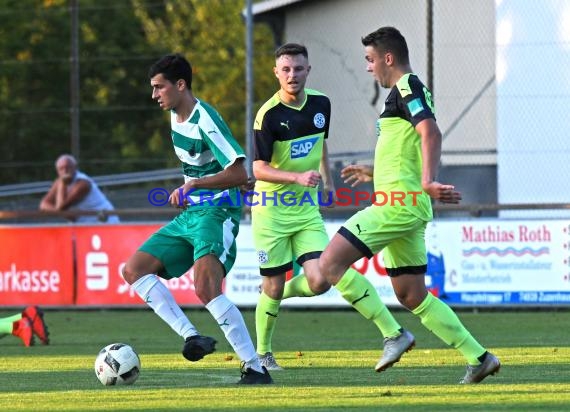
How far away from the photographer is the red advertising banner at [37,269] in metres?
17.8

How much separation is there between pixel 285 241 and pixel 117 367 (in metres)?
1.94

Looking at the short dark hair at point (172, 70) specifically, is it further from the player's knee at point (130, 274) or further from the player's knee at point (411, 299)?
the player's knee at point (411, 299)

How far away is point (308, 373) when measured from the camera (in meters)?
9.73

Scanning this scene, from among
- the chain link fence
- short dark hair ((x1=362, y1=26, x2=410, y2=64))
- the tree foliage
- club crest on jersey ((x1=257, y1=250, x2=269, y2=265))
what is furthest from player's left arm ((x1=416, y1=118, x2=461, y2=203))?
the tree foliage

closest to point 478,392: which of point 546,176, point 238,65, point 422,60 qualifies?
point 546,176

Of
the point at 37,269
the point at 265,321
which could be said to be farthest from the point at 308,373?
the point at 37,269

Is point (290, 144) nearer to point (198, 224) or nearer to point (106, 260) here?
point (198, 224)

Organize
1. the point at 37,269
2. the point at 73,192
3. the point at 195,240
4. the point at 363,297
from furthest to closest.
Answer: the point at 73,192
the point at 37,269
the point at 363,297
the point at 195,240

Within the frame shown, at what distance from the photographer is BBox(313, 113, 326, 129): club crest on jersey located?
412 inches

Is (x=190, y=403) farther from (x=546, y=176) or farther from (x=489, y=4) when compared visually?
(x=489, y=4)

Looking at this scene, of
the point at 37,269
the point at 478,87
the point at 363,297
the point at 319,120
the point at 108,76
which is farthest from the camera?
the point at 108,76

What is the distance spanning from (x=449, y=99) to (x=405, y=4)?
268cm

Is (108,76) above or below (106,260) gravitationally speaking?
Result: above

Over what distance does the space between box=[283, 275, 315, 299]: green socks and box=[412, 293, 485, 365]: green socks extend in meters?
2.05
